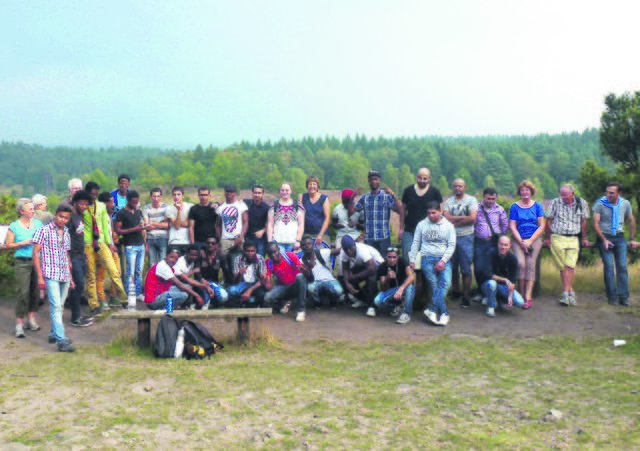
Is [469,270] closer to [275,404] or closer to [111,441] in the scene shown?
[275,404]

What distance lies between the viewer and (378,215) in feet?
31.8

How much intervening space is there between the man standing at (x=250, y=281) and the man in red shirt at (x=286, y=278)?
0.10m

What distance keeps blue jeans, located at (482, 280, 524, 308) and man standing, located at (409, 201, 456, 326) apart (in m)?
0.61

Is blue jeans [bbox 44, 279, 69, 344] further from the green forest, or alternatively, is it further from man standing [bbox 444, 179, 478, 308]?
the green forest

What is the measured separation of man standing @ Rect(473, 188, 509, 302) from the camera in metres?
9.40

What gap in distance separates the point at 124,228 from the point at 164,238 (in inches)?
25.3

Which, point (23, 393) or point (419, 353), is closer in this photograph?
point (23, 393)

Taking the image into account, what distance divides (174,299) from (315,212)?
2.59m

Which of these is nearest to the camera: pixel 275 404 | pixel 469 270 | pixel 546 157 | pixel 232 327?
pixel 275 404

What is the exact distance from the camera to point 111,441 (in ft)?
16.1

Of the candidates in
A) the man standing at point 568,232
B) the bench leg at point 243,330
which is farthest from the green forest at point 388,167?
the bench leg at point 243,330

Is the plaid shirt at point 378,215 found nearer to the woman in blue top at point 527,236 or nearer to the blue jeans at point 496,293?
the blue jeans at point 496,293

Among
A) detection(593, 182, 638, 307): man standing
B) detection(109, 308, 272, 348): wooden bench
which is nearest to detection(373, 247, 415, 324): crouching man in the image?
detection(109, 308, 272, 348): wooden bench

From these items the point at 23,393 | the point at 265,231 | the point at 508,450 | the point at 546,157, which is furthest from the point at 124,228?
the point at 546,157
